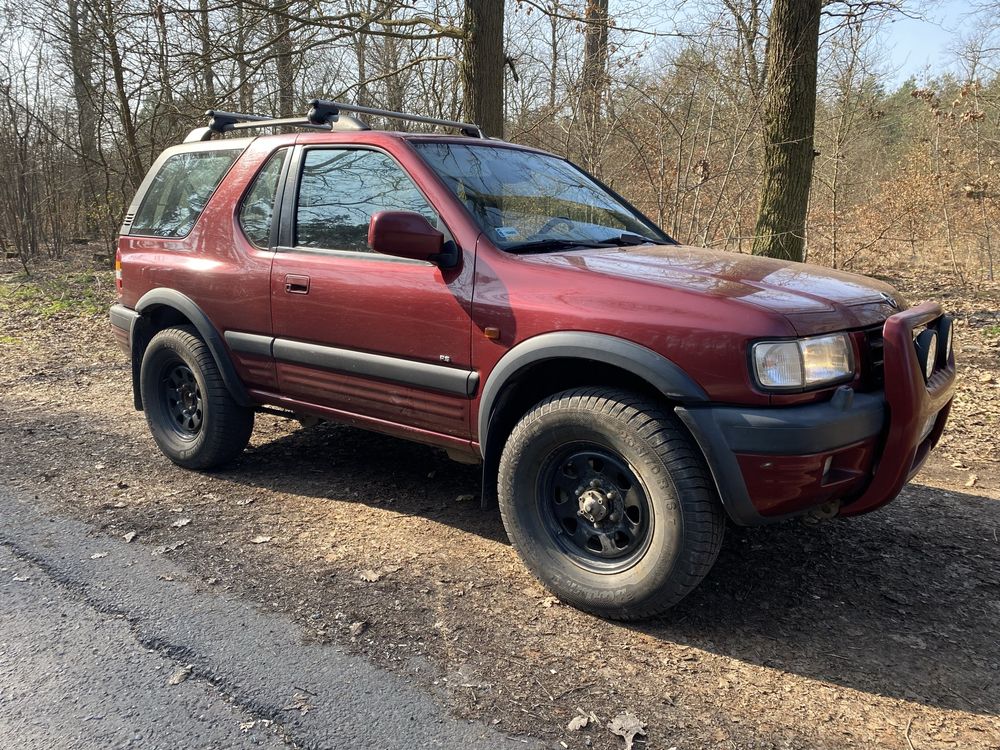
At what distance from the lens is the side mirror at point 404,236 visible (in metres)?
3.05

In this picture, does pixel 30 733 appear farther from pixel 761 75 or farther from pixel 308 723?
pixel 761 75

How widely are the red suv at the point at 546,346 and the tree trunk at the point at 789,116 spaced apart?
409cm

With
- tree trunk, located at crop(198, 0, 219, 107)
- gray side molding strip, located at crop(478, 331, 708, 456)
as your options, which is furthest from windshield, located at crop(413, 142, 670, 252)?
tree trunk, located at crop(198, 0, 219, 107)

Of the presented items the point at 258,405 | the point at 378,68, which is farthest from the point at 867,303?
the point at 378,68

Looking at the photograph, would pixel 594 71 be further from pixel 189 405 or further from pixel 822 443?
pixel 822 443

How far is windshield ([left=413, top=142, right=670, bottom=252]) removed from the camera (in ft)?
11.3

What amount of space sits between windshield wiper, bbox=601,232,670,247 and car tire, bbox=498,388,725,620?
1.08 m

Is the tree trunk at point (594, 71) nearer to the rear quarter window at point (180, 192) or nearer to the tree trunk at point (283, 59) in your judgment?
the tree trunk at point (283, 59)

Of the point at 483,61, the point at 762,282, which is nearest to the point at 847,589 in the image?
the point at 762,282

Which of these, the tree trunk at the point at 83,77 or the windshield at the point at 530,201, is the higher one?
the tree trunk at the point at 83,77

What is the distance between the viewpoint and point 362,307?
354cm

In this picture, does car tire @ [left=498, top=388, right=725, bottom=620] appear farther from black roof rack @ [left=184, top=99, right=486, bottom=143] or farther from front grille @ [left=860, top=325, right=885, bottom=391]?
black roof rack @ [left=184, top=99, right=486, bottom=143]

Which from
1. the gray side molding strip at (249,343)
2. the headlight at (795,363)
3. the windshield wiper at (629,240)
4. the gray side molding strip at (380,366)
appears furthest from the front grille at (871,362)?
the gray side molding strip at (249,343)

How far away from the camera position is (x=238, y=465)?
474 centimetres
